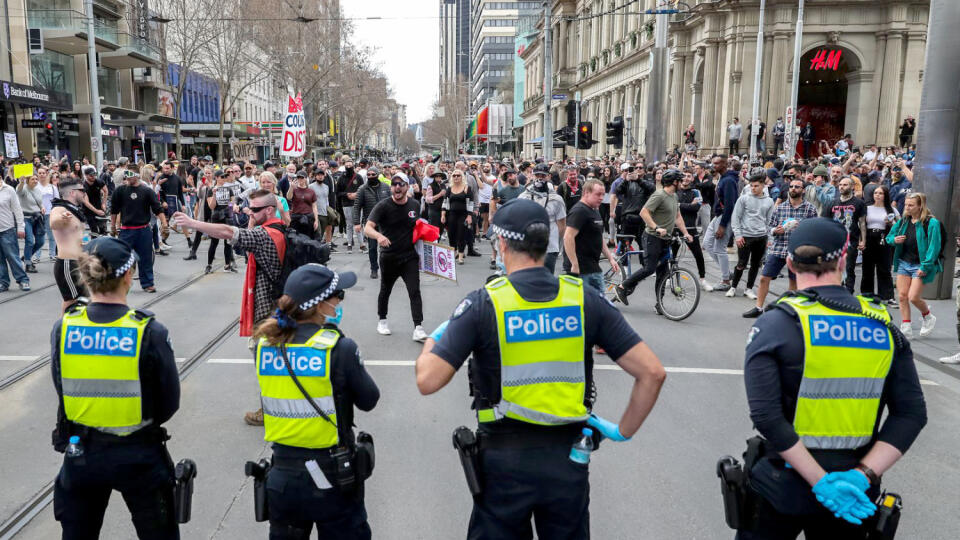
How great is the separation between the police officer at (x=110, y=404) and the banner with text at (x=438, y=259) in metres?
5.30

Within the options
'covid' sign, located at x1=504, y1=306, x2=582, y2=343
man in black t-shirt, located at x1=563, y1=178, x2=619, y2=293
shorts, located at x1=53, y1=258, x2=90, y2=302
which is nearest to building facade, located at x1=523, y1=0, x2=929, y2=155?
man in black t-shirt, located at x1=563, y1=178, x2=619, y2=293

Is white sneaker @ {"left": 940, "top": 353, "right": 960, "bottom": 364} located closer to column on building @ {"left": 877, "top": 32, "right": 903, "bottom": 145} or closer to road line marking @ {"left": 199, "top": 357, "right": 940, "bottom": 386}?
road line marking @ {"left": 199, "top": 357, "right": 940, "bottom": 386}

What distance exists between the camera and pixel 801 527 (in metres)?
2.84

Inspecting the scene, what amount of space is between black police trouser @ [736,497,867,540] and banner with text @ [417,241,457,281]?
580 centimetres

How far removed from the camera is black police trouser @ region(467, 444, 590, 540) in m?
2.76

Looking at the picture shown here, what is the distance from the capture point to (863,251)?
1106 centimetres

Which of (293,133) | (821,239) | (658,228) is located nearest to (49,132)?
(293,133)

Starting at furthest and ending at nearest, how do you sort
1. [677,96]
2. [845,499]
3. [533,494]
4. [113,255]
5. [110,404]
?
[677,96], [113,255], [110,404], [533,494], [845,499]

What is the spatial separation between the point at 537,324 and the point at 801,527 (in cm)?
127

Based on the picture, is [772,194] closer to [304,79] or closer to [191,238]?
[191,238]

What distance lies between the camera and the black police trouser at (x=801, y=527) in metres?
2.79

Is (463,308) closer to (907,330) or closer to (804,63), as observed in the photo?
(907,330)

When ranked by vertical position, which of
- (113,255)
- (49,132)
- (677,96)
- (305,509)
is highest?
(677,96)

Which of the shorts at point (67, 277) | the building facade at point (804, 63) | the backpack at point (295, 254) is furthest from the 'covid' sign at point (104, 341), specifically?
the building facade at point (804, 63)
